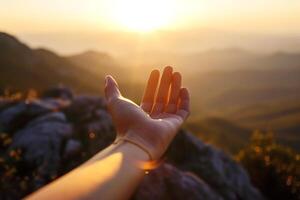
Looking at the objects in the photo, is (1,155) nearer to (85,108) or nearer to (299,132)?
(85,108)

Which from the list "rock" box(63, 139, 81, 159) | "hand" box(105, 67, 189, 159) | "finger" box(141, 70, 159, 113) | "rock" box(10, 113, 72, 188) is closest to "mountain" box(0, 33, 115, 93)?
"rock" box(10, 113, 72, 188)

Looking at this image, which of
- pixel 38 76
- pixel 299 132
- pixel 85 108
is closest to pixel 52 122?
pixel 85 108

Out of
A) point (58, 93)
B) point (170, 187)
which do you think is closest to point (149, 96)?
point (170, 187)

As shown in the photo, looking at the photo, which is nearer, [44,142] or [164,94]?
[164,94]

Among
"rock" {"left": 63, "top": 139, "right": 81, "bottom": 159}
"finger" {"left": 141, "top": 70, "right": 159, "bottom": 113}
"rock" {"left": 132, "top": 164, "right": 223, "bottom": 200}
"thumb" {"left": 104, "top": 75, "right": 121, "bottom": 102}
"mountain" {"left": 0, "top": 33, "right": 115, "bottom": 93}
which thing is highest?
"thumb" {"left": 104, "top": 75, "right": 121, "bottom": 102}

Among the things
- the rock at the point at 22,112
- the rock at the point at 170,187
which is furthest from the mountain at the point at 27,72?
the rock at the point at 170,187

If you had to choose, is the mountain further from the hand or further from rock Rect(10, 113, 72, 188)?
the hand

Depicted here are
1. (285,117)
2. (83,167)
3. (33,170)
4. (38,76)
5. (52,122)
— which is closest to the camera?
(83,167)
